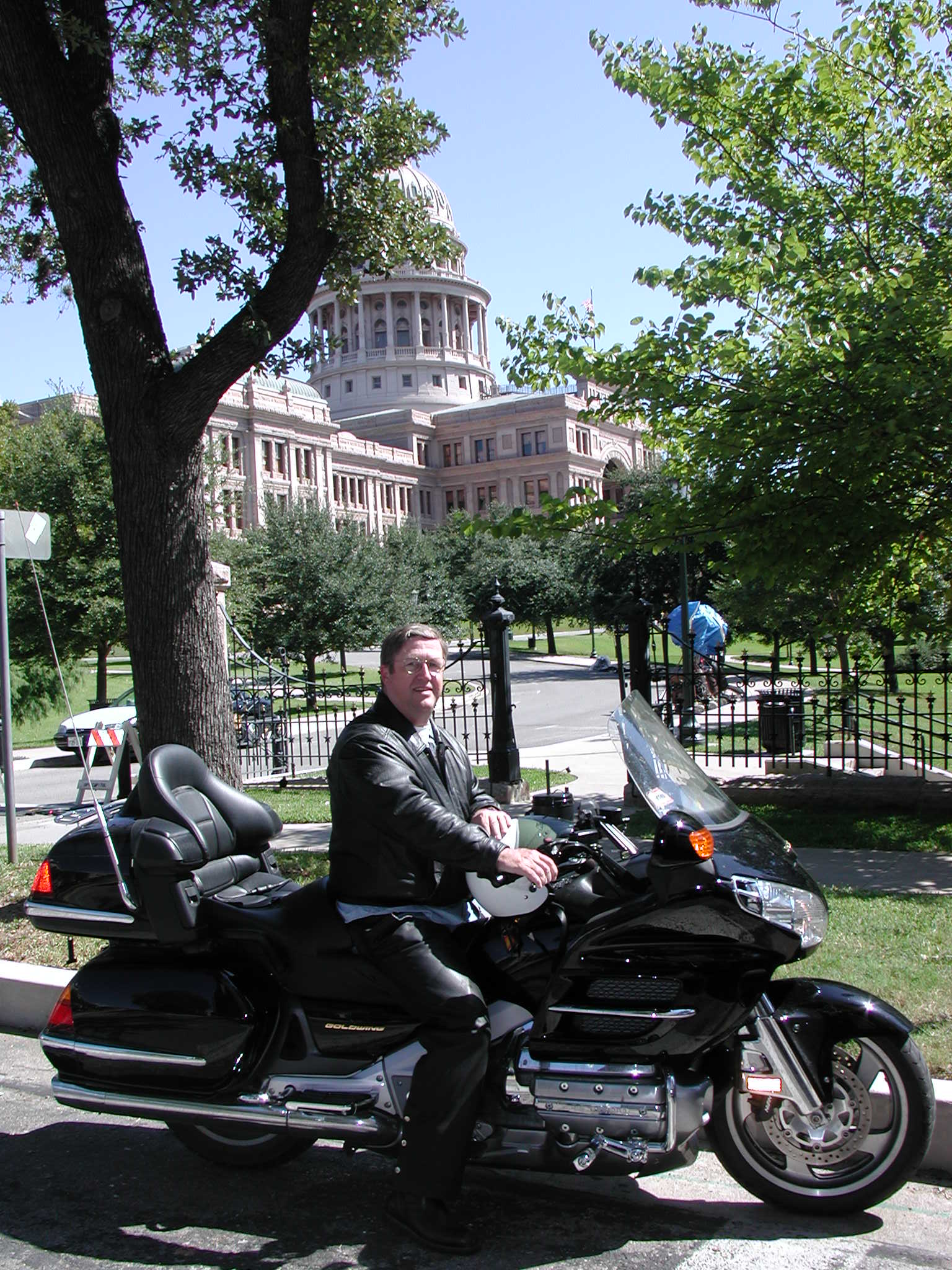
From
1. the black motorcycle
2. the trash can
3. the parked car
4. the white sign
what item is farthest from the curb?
the parked car

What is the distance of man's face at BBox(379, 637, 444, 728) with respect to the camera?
3.56 meters

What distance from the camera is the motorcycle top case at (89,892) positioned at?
3.74 m

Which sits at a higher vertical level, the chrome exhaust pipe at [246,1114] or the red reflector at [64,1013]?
the red reflector at [64,1013]

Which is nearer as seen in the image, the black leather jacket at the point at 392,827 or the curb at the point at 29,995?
the black leather jacket at the point at 392,827

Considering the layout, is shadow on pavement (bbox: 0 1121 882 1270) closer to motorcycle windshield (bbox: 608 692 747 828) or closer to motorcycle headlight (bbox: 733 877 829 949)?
motorcycle headlight (bbox: 733 877 829 949)

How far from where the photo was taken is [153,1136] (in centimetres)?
417

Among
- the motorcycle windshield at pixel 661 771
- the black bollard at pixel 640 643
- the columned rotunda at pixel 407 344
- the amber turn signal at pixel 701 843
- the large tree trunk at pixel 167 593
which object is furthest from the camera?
the columned rotunda at pixel 407 344

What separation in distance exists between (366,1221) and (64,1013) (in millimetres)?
1213

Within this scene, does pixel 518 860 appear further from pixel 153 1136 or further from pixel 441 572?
pixel 441 572

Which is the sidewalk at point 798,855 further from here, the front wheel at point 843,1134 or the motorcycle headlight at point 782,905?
the motorcycle headlight at point 782,905

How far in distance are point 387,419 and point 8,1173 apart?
119594 mm

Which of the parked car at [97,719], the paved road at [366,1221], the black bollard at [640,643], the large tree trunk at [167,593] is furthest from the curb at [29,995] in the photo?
the parked car at [97,719]

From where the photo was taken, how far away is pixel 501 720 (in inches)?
433

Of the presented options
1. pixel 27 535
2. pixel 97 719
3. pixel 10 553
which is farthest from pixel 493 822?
pixel 97 719
